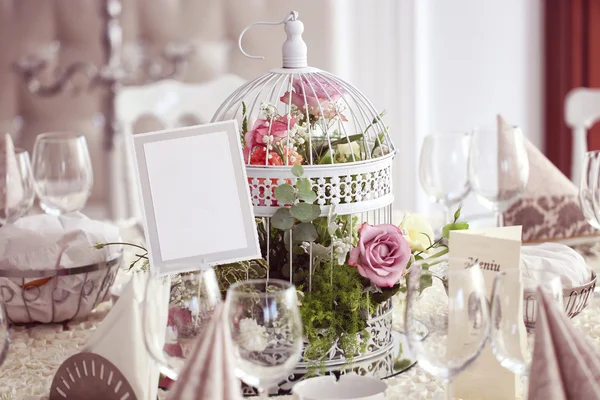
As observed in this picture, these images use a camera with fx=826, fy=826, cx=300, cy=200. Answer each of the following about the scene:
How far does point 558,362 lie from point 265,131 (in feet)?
1.66

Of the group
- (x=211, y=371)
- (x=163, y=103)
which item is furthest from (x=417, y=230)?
(x=163, y=103)

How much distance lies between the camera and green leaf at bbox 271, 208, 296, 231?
1.08 metres

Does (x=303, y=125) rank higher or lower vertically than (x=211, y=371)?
higher

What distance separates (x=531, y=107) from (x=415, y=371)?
2715 millimetres

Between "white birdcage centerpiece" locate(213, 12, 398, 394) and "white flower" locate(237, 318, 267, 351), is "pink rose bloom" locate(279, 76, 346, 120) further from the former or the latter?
"white flower" locate(237, 318, 267, 351)

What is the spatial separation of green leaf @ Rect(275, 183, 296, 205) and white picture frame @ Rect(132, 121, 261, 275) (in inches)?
1.5

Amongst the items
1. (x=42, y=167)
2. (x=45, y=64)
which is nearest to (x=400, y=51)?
(x=45, y=64)

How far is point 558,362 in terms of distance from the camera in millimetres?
838

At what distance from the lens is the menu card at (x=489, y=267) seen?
1.00m

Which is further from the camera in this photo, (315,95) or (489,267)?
(315,95)

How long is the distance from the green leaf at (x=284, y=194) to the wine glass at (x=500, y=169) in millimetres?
496

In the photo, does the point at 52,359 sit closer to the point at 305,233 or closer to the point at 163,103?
the point at 305,233

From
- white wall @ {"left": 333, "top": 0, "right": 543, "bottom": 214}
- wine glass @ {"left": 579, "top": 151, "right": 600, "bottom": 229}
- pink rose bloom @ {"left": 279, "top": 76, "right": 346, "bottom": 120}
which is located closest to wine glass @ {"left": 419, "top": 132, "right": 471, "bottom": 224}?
wine glass @ {"left": 579, "top": 151, "right": 600, "bottom": 229}

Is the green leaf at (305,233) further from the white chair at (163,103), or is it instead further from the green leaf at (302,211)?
the white chair at (163,103)
